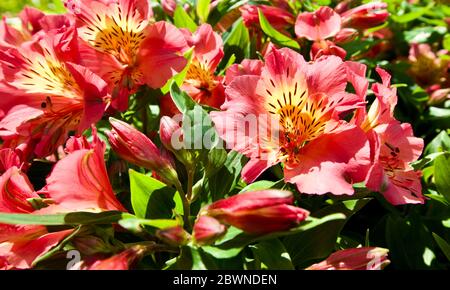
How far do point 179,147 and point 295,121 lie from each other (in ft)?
0.71

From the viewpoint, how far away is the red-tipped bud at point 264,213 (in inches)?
25.8

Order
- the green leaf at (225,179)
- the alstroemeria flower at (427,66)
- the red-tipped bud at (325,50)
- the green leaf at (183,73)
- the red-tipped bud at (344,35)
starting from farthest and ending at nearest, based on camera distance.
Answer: the alstroemeria flower at (427,66)
the red-tipped bud at (344,35)
the red-tipped bud at (325,50)
the green leaf at (183,73)
the green leaf at (225,179)

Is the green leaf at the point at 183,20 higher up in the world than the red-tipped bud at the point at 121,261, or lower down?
higher up

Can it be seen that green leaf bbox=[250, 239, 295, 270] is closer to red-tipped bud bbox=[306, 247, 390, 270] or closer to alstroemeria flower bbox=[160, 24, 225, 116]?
red-tipped bud bbox=[306, 247, 390, 270]

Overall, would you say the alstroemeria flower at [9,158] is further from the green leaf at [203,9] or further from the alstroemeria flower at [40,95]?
the green leaf at [203,9]

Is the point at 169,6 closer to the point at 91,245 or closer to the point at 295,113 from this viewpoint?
the point at 295,113

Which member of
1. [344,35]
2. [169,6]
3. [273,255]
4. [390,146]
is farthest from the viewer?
[169,6]

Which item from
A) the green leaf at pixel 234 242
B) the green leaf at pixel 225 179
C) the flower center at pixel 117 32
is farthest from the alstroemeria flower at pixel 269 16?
the green leaf at pixel 234 242

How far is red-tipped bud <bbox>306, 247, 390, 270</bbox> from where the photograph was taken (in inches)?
29.5

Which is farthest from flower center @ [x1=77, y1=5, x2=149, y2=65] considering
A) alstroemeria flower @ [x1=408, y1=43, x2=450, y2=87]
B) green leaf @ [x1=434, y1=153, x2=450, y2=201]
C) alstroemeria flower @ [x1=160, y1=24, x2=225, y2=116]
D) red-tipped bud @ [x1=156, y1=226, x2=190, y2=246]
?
alstroemeria flower @ [x1=408, y1=43, x2=450, y2=87]

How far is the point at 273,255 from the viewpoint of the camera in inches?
30.6

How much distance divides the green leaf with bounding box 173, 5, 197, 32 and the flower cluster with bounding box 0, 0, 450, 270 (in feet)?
0.62

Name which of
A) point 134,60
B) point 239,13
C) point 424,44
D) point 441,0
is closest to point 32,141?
point 134,60

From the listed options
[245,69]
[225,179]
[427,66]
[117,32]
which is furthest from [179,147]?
[427,66]
